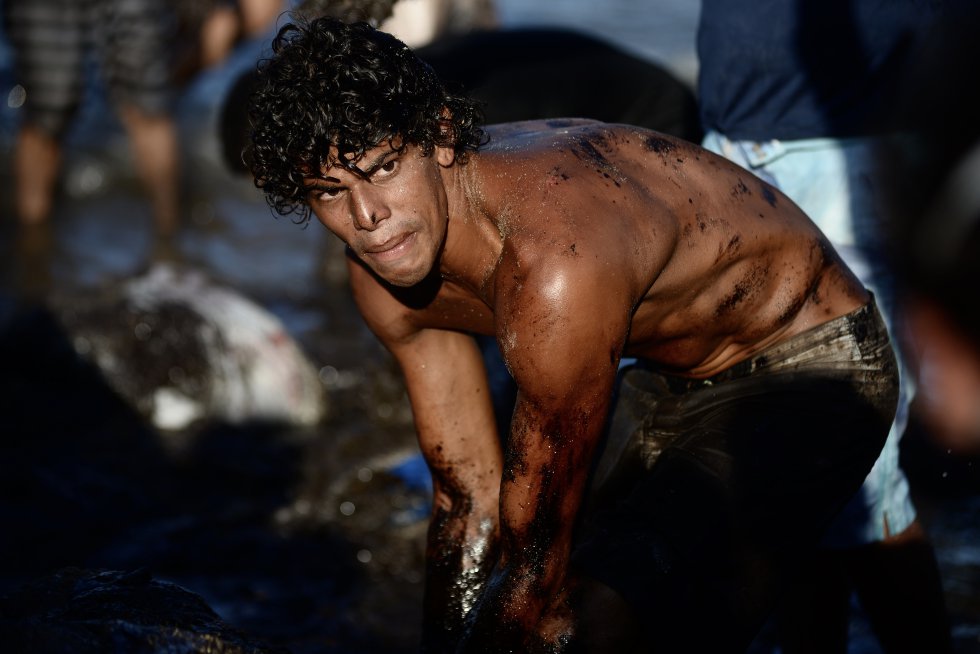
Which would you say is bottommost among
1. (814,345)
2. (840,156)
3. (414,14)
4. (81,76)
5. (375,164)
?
(81,76)

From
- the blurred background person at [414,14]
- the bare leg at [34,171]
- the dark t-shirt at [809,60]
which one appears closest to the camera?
the dark t-shirt at [809,60]

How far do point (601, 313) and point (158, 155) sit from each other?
4840 millimetres

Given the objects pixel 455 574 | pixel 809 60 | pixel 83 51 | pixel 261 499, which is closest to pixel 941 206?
pixel 809 60

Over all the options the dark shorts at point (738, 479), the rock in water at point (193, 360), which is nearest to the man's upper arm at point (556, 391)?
the dark shorts at point (738, 479)

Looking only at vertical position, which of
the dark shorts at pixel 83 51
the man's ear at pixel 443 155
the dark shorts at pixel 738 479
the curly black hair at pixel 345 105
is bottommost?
the dark shorts at pixel 83 51

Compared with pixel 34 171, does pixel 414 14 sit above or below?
above

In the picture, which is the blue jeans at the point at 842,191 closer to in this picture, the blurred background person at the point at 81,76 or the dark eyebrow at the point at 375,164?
the dark eyebrow at the point at 375,164

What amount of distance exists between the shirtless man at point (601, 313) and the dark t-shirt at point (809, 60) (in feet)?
1.74

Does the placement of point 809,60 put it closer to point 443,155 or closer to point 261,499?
point 443,155

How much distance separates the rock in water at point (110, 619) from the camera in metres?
2.09

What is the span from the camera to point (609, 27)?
456 inches

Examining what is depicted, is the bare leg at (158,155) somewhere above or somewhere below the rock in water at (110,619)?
below

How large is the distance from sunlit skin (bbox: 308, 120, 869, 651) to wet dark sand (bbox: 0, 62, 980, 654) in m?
1.11

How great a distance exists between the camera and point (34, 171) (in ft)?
20.2
